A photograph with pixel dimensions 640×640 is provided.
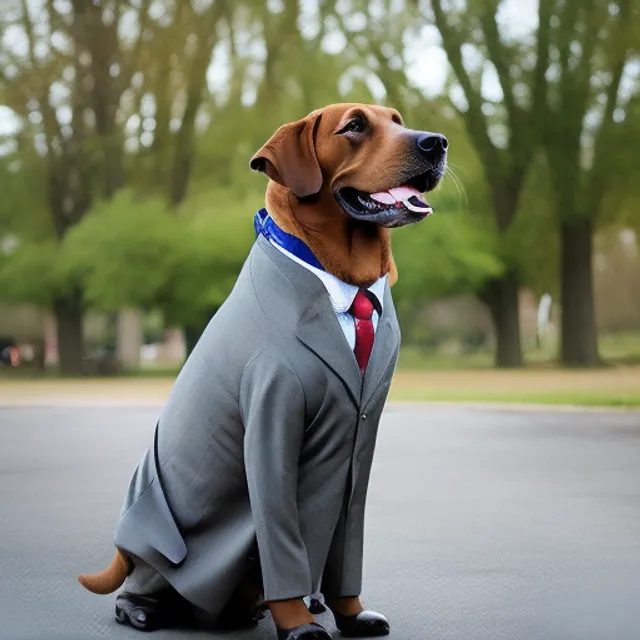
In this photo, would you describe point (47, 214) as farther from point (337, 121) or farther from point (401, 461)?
point (337, 121)

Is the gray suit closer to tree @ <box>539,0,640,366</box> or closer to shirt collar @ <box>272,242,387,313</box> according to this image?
shirt collar @ <box>272,242,387,313</box>

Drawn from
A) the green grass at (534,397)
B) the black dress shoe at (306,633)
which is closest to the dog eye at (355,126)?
the black dress shoe at (306,633)

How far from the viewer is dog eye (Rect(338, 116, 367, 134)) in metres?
4.25

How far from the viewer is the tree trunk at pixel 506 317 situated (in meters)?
32.8

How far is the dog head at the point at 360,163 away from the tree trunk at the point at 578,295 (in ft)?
91.5

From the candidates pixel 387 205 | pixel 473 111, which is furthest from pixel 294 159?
pixel 473 111

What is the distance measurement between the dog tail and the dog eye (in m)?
1.72

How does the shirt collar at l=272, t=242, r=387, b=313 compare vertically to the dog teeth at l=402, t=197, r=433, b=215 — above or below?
→ below

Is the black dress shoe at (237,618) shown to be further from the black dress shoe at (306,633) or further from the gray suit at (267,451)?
the black dress shoe at (306,633)

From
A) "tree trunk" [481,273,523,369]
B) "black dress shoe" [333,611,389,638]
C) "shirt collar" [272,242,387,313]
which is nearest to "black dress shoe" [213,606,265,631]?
"black dress shoe" [333,611,389,638]

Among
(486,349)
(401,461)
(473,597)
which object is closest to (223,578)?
(473,597)

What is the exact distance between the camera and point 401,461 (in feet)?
37.2

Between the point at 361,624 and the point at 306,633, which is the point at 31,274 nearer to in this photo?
the point at 361,624

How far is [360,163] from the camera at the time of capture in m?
4.18
